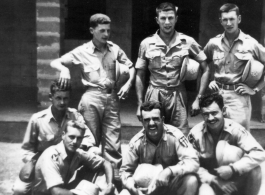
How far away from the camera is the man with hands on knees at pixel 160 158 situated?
164 inches

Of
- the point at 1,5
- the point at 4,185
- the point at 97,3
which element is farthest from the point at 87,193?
the point at 1,5

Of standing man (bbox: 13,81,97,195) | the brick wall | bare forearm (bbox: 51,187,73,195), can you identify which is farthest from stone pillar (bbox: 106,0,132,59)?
bare forearm (bbox: 51,187,73,195)

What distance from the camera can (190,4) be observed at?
9914 millimetres

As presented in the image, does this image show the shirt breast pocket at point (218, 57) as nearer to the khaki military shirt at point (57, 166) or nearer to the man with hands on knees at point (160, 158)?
the man with hands on knees at point (160, 158)

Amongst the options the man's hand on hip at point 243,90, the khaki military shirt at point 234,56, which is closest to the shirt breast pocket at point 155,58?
the khaki military shirt at point 234,56

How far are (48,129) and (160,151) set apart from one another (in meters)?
1.12

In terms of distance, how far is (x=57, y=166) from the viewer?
4180mm

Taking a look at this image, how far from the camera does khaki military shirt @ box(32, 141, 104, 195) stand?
4086 mm

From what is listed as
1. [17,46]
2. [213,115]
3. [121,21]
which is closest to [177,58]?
[213,115]

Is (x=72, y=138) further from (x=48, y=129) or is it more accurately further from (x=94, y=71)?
(x=94, y=71)

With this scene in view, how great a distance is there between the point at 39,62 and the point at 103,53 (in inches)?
90.0

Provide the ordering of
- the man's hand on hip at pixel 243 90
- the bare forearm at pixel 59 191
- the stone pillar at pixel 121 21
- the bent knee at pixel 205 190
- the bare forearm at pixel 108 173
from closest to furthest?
the bare forearm at pixel 59 191
the bent knee at pixel 205 190
the bare forearm at pixel 108 173
the man's hand on hip at pixel 243 90
the stone pillar at pixel 121 21

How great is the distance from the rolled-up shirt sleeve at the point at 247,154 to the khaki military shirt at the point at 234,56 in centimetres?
93

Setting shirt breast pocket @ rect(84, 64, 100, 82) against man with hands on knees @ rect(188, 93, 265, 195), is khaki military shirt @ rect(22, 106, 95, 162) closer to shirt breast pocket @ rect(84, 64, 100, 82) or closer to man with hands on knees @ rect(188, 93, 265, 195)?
shirt breast pocket @ rect(84, 64, 100, 82)
